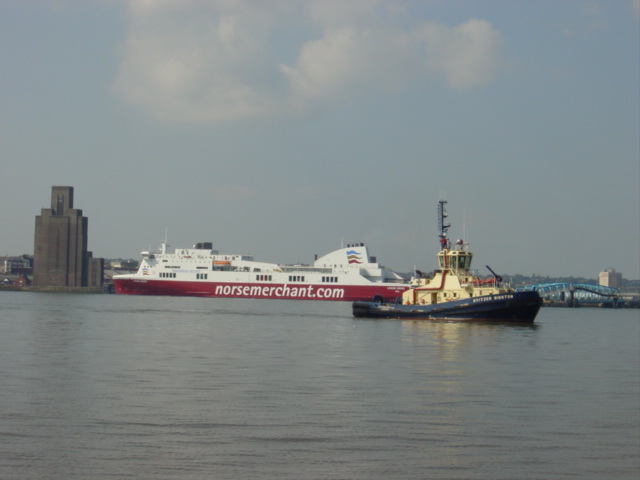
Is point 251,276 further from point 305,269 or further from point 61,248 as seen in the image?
point 61,248

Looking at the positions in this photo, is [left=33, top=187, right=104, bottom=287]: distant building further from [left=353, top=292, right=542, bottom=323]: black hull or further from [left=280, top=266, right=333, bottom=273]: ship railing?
[left=353, top=292, right=542, bottom=323]: black hull

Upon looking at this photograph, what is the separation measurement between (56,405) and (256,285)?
9012 cm

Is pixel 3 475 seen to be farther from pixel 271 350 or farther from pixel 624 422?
pixel 271 350

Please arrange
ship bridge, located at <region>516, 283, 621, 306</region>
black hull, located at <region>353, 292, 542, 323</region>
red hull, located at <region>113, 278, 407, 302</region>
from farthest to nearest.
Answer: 1. ship bridge, located at <region>516, 283, 621, 306</region>
2. red hull, located at <region>113, 278, 407, 302</region>
3. black hull, located at <region>353, 292, 542, 323</region>

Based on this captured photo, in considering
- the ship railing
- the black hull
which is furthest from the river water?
the ship railing

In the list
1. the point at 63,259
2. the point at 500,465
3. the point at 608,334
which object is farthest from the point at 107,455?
the point at 63,259

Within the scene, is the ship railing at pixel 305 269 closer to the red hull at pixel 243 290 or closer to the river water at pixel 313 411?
the red hull at pixel 243 290

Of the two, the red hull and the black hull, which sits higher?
the red hull

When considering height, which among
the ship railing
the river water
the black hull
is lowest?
the river water

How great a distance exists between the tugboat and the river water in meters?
15.8

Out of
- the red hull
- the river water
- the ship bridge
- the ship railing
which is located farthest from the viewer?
the ship bridge

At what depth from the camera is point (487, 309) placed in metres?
51.6

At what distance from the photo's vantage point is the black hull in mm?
51688

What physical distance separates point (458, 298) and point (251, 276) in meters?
58.1
